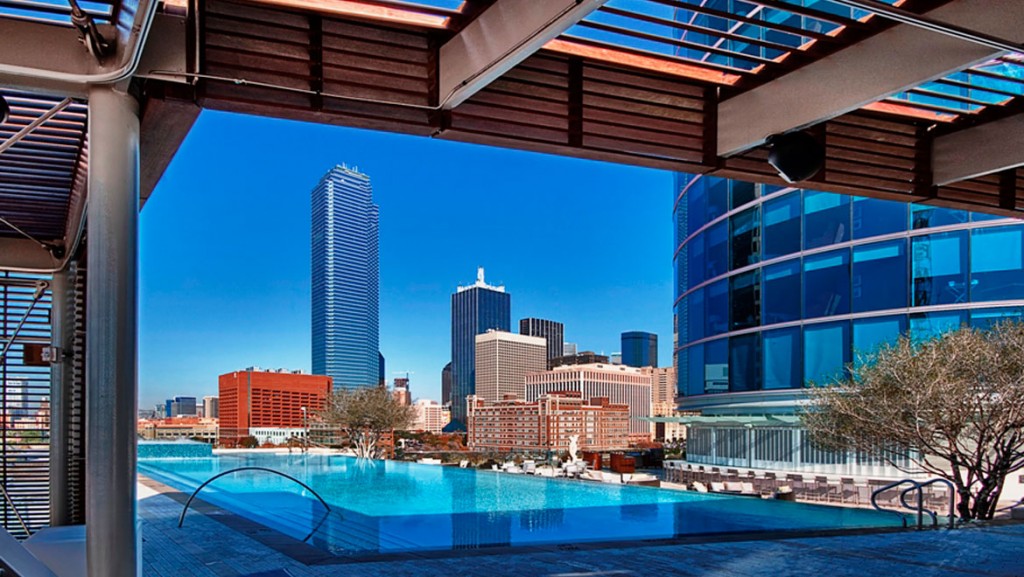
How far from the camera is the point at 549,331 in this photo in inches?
5128

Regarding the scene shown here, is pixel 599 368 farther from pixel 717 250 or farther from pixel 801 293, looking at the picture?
pixel 801 293

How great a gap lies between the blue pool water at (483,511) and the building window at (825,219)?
10.1 metres

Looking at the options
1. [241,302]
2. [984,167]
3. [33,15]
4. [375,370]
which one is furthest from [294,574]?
[375,370]

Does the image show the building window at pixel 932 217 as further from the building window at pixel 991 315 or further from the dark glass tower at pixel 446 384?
the dark glass tower at pixel 446 384

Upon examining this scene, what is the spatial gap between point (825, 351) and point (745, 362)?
283cm

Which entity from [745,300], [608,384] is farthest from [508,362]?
[745,300]

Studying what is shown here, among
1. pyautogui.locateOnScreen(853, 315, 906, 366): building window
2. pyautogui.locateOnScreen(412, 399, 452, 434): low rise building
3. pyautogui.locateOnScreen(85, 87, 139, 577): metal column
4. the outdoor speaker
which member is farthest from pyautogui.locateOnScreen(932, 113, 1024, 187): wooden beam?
pyautogui.locateOnScreen(412, 399, 452, 434): low rise building

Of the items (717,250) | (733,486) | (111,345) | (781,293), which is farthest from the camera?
(717,250)

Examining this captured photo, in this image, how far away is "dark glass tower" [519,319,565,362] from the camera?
128m

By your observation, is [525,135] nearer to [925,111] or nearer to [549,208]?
[925,111]

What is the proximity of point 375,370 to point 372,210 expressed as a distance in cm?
3160

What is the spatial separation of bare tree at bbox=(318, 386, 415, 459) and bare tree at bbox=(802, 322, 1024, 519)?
63.9 feet

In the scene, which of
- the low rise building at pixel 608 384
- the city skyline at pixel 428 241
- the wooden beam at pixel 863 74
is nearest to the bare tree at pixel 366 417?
the wooden beam at pixel 863 74

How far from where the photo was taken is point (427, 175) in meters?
111
